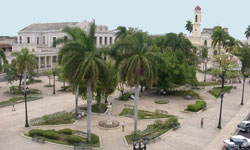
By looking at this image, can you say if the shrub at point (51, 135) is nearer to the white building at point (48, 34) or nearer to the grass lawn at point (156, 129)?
the grass lawn at point (156, 129)

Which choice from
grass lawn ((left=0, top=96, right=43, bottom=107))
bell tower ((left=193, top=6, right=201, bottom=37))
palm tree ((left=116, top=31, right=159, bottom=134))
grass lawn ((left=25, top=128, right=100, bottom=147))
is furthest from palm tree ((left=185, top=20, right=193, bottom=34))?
grass lawn ((left=25, top=128, right=100, bottom=147))

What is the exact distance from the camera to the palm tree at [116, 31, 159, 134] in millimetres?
23922

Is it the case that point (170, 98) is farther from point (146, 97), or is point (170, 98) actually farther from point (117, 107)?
point (117, 107)

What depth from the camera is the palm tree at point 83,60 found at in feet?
69.7

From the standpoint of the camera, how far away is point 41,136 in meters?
25.1

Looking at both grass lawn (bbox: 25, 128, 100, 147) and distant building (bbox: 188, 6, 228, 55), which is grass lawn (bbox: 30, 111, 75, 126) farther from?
distant building (bbox: 188, 6, 228, 55)

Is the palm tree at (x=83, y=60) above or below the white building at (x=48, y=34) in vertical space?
below

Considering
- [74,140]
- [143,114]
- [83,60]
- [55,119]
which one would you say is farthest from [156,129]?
[83,60]

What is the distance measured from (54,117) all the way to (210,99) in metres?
26.6

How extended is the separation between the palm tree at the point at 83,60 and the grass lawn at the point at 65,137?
5.43 metres

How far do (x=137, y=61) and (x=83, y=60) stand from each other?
5181 mm

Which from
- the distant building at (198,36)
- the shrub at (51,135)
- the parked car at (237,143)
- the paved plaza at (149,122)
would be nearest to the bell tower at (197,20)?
the distant building at (198,36)

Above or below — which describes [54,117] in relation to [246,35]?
below

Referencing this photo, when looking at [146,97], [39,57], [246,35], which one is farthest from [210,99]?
A: [246,35]
